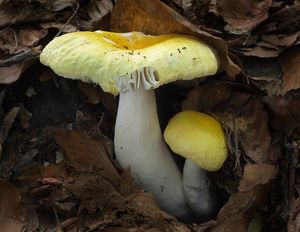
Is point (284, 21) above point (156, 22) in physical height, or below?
above

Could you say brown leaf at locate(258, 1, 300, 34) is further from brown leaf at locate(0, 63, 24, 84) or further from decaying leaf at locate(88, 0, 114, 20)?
brown leaf at locate(0, 63, 24, 84)

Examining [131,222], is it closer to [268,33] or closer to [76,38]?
[76,38]

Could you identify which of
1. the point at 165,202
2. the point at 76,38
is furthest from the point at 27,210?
the point at 76,38

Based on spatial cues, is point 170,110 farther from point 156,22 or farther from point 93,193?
point 93,193

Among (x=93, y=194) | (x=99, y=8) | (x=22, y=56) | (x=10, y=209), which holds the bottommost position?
(x=10, y=209)

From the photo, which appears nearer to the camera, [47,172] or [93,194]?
[93,194]

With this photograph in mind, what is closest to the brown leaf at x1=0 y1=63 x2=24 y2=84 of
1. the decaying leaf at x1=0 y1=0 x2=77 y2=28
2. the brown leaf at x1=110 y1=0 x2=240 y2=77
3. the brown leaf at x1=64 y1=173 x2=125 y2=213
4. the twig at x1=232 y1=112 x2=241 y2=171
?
the decaying leaf at x1=0 y1=0 x2=77 y2=28

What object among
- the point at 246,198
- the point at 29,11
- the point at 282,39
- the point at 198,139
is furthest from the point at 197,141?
the point at 29,11

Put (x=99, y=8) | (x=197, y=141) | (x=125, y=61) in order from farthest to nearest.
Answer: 1. (x=99, y=8)
2. (x=197, y=141)
3. (x=125, y=61)

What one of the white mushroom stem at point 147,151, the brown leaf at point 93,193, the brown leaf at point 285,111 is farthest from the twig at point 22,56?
the brown leaf at point 285,111
